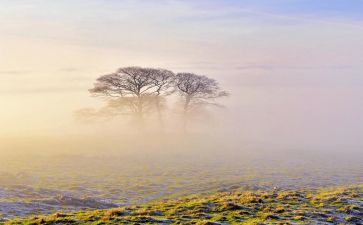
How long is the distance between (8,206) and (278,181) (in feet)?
119

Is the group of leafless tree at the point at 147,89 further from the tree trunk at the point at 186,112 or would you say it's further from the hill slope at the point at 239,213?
the hill slope at the point at 239,213

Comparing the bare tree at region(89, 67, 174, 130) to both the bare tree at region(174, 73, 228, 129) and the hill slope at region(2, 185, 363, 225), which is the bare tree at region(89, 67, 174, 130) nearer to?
the bare tree at region(174, 73, 228, 129)

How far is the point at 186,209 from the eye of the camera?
27.3 metres

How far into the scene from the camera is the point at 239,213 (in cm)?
2611

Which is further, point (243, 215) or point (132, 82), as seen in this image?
point (132, 82)

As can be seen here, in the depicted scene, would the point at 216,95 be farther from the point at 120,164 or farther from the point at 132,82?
the point at 120,164

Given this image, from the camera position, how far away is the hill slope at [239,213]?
2369cm

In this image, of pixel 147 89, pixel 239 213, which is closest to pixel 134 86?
pixel 147 89

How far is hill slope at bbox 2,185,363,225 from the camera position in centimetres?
2369

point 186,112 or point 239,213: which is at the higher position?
point 186,112

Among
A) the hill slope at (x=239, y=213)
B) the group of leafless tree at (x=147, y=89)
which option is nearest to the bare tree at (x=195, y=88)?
the group of leafless tree at (x=147, y=89)

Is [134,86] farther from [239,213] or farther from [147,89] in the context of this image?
[239,213]

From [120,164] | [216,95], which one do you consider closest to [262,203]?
[120,164]

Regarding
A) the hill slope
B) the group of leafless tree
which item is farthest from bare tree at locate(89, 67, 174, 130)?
the hill slope
